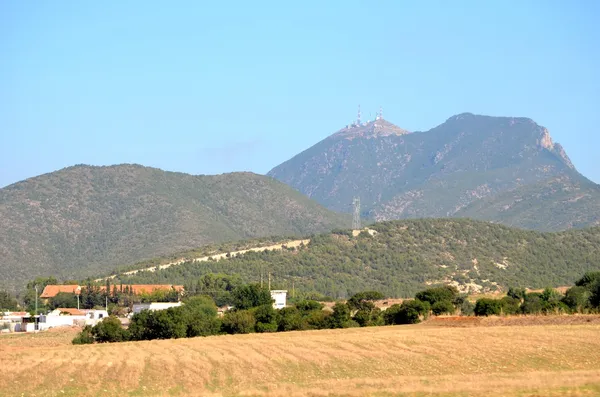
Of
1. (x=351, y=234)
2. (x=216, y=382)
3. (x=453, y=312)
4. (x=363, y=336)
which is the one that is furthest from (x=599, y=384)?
(x=351, y=234)

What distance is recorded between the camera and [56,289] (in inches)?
5561

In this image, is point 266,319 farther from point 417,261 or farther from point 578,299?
point 417,261

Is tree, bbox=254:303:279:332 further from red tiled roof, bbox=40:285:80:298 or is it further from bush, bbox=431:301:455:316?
red tiled roof, bbox=40:285:80:298

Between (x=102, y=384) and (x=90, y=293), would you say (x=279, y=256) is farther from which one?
(x=102, y=384)

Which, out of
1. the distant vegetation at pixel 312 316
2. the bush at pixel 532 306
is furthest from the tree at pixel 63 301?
the bush at pixel 532 306

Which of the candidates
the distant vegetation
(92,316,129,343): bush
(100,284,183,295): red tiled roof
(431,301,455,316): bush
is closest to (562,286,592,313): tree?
the distant vegetation

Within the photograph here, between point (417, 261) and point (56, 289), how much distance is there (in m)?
52.9

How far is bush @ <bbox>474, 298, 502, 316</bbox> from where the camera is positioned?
73.6 m

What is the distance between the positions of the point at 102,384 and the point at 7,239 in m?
166

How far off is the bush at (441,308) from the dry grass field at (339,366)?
24.0 m

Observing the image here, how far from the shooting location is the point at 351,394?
31734 millimetres

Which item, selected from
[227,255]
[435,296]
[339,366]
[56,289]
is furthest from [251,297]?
[227,255]

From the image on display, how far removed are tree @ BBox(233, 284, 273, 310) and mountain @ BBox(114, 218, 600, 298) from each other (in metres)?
32.9

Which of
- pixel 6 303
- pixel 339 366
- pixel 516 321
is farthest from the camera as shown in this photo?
pixel 6 303
